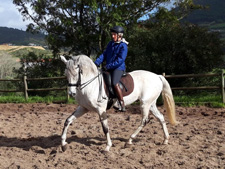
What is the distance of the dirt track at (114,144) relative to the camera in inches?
172

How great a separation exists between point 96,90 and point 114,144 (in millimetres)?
1231

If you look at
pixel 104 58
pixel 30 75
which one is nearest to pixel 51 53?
pixel 30 75

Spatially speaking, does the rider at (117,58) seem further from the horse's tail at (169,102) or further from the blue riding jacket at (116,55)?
the horse's tail at (169,102)

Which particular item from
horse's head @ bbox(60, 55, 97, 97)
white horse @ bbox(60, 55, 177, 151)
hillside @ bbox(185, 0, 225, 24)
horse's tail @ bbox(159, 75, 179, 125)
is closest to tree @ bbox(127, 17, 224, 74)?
horse's tail @ bbox(159, 75, 179, 125)

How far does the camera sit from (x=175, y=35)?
40.5 ft

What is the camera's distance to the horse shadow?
18.3 ft

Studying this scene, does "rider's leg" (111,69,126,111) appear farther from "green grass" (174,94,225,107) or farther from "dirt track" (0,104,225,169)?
"green grass" (174,94,225,107)

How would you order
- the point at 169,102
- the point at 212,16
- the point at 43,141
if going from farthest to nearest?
the point at 212,16
the point at 169,102
the point at 43,141

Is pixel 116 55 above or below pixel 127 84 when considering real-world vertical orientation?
above

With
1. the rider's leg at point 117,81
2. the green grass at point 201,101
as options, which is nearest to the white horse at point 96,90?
the rider's leg at point 117,81

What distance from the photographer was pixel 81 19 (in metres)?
14.9

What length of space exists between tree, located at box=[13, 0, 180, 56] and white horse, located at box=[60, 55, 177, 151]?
7938 mm

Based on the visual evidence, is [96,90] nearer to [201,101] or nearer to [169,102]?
[169,102]

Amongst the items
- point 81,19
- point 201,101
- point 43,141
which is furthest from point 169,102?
point 81,19
